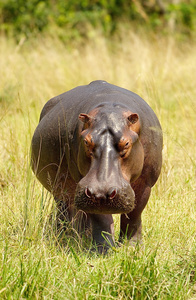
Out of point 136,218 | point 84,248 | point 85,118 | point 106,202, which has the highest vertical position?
point 85,118

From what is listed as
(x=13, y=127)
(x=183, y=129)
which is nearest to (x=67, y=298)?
(x=13, y=127)

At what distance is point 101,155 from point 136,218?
0.79m

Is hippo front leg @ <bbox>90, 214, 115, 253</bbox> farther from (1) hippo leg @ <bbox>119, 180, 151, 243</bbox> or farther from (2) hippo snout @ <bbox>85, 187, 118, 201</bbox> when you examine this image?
(2) hippo snout @ <bbox>85, 187, 118, 201</bbox>

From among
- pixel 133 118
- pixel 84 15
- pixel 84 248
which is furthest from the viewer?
pixel 84 15

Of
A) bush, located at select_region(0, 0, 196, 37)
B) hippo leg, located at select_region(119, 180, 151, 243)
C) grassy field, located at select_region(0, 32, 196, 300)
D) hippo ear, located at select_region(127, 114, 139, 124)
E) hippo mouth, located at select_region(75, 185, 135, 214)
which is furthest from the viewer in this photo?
bush, located at select_region(0, 0, 196, 37)

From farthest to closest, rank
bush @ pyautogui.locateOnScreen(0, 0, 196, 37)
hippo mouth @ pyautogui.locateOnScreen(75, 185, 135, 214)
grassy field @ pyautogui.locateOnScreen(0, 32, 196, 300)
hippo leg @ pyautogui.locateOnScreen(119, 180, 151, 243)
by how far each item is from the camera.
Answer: bush @ pyautogui.locateOnScreen(0, 0, 196, 37), hippo leg @ pyautogui.locateOnScreen(119, 180, 151, 243), hippo mouth @ pyautogui.locateOnScreen(75, 185, 135, 214), grassy field @ pyautogui.locateOnScreen(0, 32, 196, 300)

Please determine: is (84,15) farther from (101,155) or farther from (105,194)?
(105,194)

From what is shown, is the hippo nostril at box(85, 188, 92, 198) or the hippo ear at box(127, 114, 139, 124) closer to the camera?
the hippo nostril at box(85, 188, 92, 198)

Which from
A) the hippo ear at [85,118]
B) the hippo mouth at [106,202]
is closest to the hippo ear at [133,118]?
the hippo ear at [85,118]

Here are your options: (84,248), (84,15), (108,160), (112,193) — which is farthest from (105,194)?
(84,15)

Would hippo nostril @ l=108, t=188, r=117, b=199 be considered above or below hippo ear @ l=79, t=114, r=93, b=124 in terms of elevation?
below

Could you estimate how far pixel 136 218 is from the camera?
3367mm

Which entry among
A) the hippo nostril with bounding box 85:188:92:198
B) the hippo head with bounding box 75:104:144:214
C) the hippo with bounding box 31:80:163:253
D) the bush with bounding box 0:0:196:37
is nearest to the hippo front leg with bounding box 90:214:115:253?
the hippo with bounding box 31:80:163:253

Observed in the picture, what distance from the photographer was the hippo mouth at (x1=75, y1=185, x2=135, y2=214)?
2.69 meters
